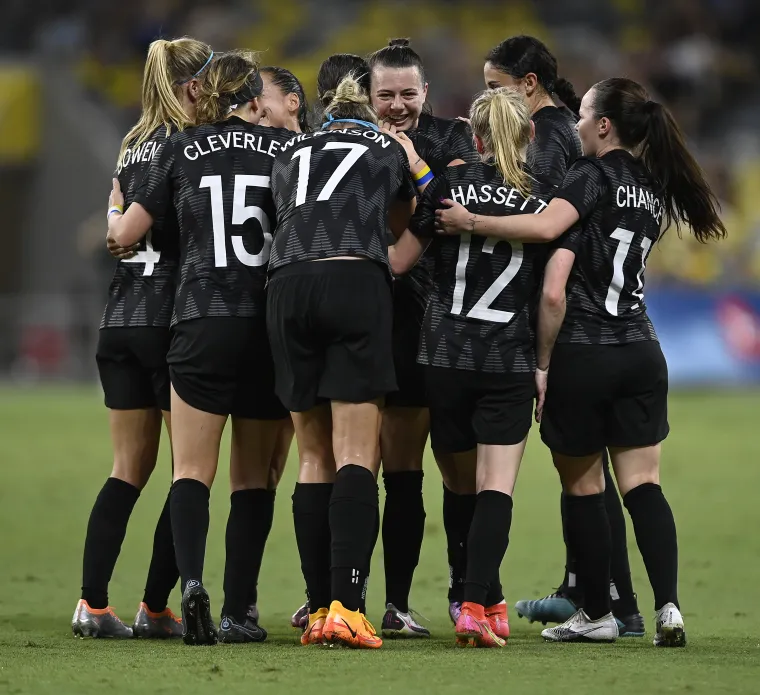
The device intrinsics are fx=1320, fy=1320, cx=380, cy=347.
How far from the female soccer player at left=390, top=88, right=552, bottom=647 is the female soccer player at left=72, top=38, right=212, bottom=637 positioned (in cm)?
94

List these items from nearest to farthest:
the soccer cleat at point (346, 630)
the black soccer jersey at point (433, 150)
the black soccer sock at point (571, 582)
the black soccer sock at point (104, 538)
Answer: the soccer cleat at point (346, 630)
the black soccer sock at point (104, 538)
the black soccer jersey at point (433, 150)
the black soccer sock at point (571, 582)

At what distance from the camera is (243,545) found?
4.86 m

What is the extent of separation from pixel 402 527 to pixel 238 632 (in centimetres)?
81

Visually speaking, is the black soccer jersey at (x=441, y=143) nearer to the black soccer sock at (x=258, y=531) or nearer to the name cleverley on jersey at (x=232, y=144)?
the name cleverley on jersey at (x=232, y=144)

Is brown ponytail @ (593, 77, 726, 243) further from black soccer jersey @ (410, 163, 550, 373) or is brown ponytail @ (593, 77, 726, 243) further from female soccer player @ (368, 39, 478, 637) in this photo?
female soccer player @ (368, 39, 478, 637)

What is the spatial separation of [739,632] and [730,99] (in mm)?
18261

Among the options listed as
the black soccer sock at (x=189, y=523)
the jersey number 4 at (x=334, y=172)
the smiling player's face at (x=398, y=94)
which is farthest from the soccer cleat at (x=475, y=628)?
the smiling player's face at (x=398, y=94)

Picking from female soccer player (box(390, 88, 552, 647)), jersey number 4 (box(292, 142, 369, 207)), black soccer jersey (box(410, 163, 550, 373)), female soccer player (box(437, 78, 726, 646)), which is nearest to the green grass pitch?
female soccer player (box(437, 78, 726, 646))

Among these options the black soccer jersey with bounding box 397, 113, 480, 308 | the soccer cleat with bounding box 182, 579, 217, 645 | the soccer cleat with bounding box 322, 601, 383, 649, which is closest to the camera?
the soccer cleat with bounding box 322, 601, 383, 649

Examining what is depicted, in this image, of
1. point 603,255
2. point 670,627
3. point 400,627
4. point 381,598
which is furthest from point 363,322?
point 381,598

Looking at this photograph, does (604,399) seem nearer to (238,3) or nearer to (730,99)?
(730,99)

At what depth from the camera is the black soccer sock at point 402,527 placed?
16.9 ft

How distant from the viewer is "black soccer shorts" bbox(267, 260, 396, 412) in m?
4.53

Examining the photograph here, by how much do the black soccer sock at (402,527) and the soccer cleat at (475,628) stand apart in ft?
2.00
